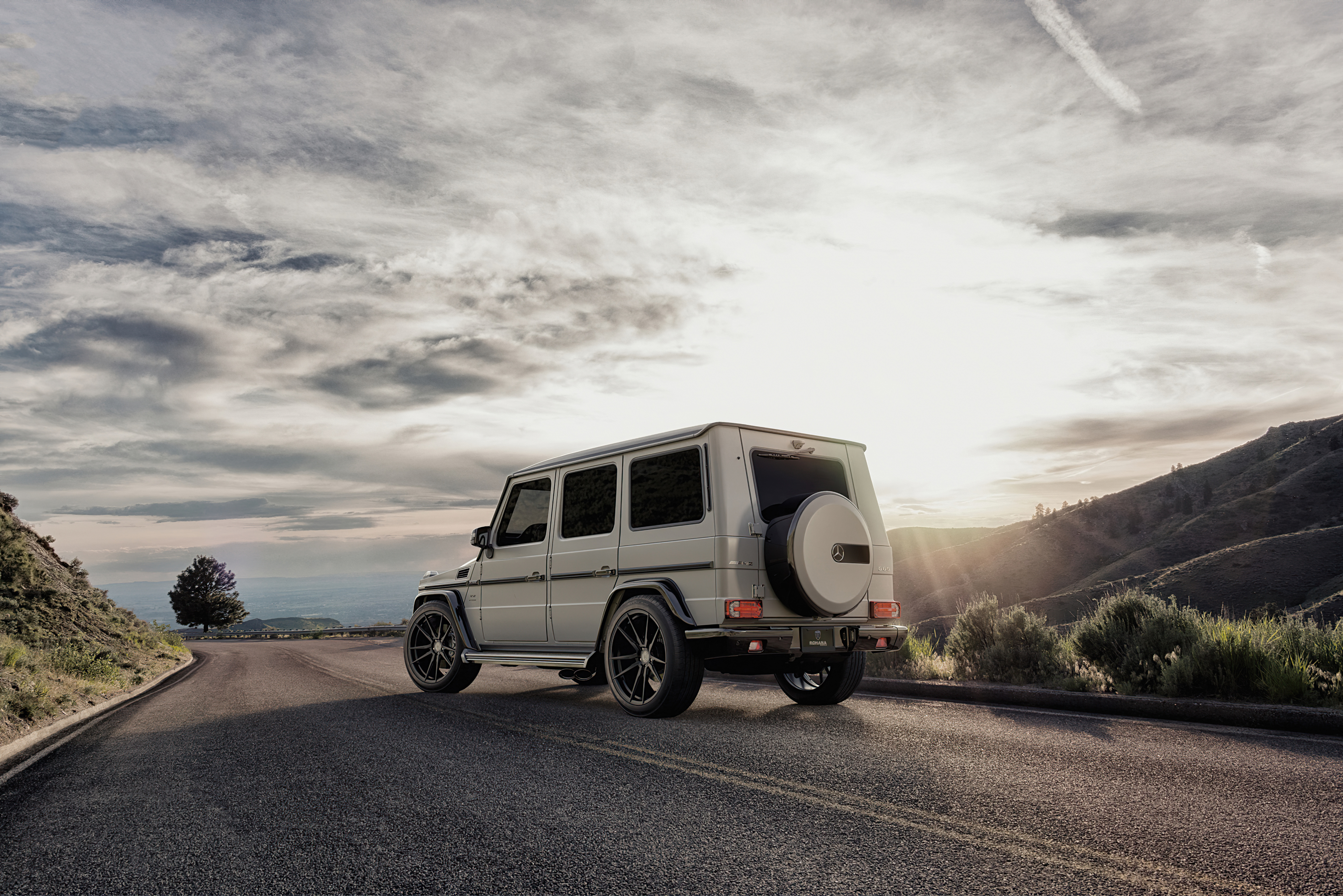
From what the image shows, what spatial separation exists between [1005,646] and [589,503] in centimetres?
501

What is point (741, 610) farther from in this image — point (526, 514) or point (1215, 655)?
point (1215, 655)

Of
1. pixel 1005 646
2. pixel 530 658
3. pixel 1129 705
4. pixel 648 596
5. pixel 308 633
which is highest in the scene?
pixel 648 596

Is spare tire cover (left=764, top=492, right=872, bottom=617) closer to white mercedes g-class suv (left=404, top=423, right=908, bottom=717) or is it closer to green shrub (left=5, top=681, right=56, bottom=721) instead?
white mercedes g-class suv (left=404, top=423, right=908, bottom=717)

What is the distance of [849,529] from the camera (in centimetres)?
739

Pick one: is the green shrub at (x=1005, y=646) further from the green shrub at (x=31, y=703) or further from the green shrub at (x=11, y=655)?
the green shrub at (x=11, y=655)

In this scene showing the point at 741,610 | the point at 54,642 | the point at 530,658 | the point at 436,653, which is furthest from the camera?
the point at 54,642

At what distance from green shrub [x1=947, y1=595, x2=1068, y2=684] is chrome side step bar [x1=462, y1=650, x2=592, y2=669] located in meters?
4.53

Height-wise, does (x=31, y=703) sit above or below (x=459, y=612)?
below

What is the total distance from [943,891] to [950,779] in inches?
71.7

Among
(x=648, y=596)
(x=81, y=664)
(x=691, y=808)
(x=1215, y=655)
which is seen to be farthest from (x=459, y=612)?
(x=1215, y=655)

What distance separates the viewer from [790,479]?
7.88 meters

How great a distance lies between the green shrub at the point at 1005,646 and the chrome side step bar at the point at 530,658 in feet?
14.9

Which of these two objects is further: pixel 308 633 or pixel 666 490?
pixel 308 633

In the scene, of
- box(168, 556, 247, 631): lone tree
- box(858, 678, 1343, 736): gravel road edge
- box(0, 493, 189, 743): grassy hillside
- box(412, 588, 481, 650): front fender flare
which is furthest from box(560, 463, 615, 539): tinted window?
box(168, 556, 247, 631): lone tree
